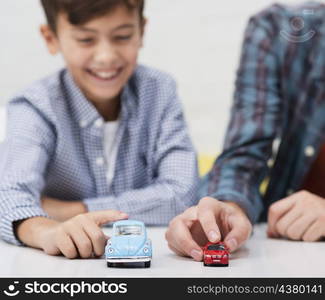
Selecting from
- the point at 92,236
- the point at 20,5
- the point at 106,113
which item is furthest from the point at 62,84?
the point at 20,5

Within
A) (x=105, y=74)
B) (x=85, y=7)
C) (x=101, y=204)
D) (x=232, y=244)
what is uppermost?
(x=85, y=7)

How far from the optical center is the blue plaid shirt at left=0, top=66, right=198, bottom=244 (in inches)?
50.7

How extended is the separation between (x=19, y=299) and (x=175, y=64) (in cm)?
159

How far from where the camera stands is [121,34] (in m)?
1.32

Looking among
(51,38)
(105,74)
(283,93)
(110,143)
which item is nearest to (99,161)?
(110,143)

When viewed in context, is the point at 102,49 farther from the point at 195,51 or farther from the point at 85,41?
the point at 195,51

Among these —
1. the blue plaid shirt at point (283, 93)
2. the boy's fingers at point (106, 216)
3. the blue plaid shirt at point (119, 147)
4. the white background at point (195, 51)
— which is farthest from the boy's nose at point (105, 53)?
the white background at point (195, 51)

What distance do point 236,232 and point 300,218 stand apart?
0.17m

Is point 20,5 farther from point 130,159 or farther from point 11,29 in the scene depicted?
point 130,159

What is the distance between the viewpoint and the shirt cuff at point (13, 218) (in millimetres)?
1034

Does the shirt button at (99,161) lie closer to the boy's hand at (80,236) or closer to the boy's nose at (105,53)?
the boy's nose at (105,53)

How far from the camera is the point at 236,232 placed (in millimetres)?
933

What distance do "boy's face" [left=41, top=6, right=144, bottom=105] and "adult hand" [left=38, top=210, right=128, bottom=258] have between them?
1.59 feet

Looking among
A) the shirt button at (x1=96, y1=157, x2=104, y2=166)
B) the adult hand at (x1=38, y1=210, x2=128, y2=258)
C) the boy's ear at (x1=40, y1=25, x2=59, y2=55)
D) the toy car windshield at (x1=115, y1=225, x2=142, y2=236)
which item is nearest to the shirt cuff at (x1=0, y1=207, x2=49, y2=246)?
the adult hand at (x1=38, y1=210, x2=128, y2=258)
